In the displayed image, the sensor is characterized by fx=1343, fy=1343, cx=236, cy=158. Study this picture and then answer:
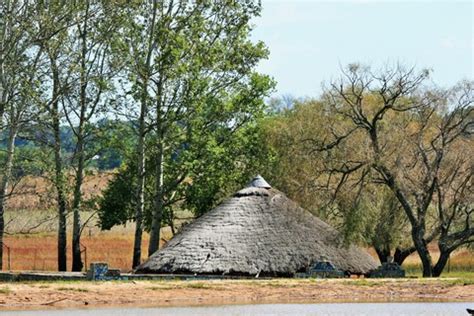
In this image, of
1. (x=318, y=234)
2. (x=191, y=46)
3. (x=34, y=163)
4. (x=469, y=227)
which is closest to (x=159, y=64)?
(x=191, y=46)

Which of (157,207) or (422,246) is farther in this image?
(157,207)

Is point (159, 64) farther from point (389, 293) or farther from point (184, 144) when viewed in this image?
point (389, 293)

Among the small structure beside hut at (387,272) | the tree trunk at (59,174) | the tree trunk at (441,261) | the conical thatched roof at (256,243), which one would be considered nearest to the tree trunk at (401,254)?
the tree trunk at (441,261)

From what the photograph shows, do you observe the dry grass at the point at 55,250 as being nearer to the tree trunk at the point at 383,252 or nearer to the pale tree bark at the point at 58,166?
the pale tree bark at the point at 58,166

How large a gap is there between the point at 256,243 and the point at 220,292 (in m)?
5.82

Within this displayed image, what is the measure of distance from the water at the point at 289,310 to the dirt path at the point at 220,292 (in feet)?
6.08

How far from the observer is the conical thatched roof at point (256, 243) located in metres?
44.7

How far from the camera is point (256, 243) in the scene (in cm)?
4559

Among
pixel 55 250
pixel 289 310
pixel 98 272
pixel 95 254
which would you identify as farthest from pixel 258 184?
pixel 55 250

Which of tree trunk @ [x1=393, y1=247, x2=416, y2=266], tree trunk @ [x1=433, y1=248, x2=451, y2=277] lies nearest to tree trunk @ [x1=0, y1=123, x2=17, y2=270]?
tree trunk @ [x1=433, y1=248, x2=451, y2=277]

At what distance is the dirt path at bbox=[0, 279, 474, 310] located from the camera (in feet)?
124

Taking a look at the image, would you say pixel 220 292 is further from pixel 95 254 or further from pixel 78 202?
pixel 95 254

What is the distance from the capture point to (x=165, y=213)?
2274 inches

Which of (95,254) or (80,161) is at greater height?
(80,161)
